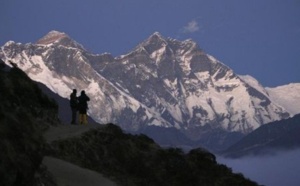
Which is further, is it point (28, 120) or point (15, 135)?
point (28, 120)

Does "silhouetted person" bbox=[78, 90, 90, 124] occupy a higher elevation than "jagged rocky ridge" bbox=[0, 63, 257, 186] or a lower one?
higher

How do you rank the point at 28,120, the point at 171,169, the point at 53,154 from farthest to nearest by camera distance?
the point at 171,169 < the point at 53,154 < the point at 28,120

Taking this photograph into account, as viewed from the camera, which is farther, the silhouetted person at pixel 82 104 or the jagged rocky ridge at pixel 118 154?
the silhouetted person at pixel 82 104

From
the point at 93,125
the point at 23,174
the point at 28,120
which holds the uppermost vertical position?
the point at 93,125

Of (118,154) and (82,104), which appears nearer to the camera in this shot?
(118,154)

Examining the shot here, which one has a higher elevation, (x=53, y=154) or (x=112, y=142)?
(x=112, y=142)

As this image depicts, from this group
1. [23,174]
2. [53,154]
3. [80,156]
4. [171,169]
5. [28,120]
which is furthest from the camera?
[171,169]

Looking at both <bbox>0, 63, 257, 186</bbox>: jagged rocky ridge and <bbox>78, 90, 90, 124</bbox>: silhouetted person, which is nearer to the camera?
<bbox>0, 63, 257, 186</bbox>: jagged rocky ridge

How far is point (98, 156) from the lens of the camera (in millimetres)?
31047

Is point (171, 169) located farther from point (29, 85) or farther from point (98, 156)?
point (29, 85)

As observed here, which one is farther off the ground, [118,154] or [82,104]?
[82,104]

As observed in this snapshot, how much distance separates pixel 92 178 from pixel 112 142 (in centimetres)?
744

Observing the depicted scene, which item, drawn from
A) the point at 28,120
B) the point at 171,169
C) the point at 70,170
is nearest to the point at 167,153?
the point at 171,169

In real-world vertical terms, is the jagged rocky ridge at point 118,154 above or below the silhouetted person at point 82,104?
below
